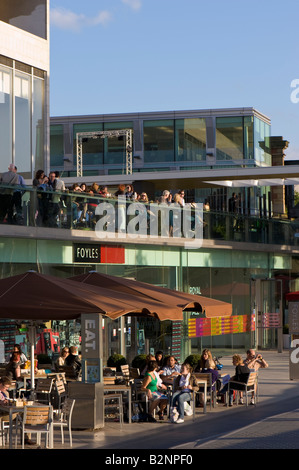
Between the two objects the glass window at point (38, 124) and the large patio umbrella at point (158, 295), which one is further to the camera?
the glass window at point (38, 124)

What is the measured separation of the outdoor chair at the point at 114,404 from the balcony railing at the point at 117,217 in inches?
250

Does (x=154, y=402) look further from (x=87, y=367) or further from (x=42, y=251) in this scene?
(x=42, y=251)

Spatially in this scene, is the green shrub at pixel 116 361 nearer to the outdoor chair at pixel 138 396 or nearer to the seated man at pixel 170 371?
the seated man at pixel 170 371

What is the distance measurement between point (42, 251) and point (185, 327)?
28.9 ft

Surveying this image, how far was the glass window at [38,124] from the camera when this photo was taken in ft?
104

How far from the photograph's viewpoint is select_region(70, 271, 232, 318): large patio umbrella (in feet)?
65.9

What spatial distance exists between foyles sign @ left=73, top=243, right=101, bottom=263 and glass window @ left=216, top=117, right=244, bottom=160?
31799 millimetres

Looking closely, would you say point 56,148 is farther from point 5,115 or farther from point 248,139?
point 5,115

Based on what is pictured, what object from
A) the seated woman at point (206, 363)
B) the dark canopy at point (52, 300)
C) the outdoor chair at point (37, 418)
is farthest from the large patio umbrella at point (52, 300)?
the seated woman at point (206, 363)

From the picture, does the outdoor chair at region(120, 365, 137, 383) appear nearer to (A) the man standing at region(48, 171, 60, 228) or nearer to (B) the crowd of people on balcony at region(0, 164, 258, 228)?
(B) the crowd of people on balcony at region(0, 164, 258, 228)

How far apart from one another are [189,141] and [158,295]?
4120 centimetres

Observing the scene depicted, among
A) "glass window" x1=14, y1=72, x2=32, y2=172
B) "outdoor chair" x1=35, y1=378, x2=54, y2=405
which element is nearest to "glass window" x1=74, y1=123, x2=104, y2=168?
"glass window" x1=14, y1=72, x2=32, y2=172
